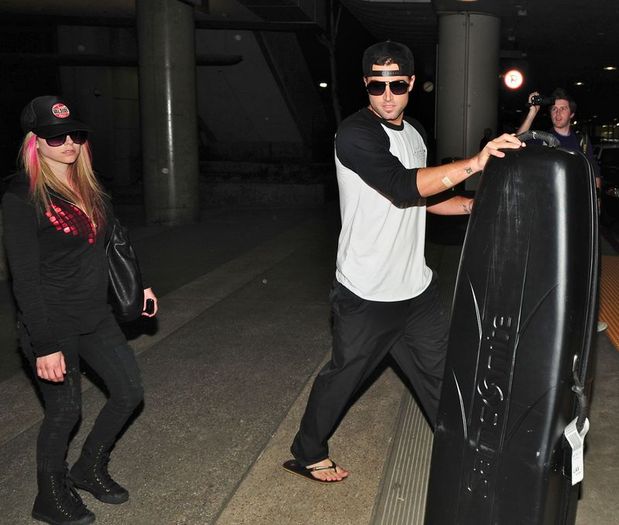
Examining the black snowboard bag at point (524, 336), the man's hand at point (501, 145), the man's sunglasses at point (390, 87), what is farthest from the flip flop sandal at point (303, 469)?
the man's hand at point (501, 145)

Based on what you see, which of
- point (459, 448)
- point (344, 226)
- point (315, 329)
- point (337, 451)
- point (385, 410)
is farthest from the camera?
point (315, 329)

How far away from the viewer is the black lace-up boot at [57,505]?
10.00ft

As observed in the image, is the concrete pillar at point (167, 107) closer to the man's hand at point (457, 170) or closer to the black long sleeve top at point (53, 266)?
the black long sleeve top at point (53, 266)

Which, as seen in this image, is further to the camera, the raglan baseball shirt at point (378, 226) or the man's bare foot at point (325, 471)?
the man's bare foot at point (325, 471)

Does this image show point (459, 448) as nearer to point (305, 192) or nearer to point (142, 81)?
point (142, 81)

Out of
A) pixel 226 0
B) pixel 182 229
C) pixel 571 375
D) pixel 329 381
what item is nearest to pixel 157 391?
pixel 329 381

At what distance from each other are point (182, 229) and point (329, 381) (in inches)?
397

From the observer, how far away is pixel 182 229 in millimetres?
12930

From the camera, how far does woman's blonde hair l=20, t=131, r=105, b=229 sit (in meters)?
2.84

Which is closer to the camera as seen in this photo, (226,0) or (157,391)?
(157,391)

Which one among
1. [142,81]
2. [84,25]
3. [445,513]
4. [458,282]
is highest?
[84,25]

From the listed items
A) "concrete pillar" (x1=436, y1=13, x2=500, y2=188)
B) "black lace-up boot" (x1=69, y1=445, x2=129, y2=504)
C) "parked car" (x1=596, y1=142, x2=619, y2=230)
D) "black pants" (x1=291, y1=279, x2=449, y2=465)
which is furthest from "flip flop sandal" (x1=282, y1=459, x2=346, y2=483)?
"parked car" (x1=596, y1=142, x2=619, y2=230)

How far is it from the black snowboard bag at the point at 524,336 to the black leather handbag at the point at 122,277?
4.91 feet

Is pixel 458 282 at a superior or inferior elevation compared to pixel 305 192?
superior
